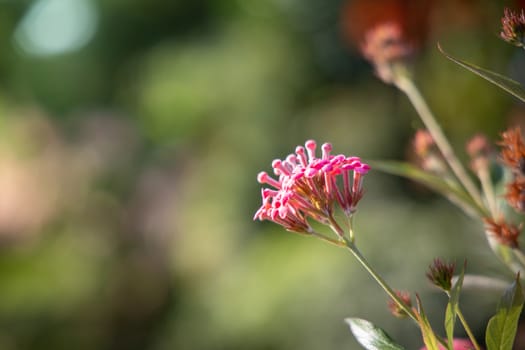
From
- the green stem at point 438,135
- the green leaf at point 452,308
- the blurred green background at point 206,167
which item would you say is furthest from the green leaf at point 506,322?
the blurred green background at point 206,167

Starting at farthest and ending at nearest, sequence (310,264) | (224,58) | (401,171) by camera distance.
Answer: (224,58) < (310,264) < (401,171)

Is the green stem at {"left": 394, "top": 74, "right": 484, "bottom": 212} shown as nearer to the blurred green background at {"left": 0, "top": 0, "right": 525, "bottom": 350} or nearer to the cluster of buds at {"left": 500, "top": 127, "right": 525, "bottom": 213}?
the cluster of buds at {"left": 500, "top": 127, "right": 525, "bottom": 213}

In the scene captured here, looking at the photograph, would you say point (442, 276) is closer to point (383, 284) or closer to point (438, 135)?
point (383, 284)

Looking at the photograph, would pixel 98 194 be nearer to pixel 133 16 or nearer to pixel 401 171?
pixel 133 16

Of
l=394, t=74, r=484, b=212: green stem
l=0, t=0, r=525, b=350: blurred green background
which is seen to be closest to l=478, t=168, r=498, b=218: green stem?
l=394, t=74, r=484, b=212: green stem

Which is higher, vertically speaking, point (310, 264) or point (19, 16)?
point (19, 16)

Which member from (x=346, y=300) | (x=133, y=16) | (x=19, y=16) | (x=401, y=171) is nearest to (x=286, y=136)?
(x=346, y=300)

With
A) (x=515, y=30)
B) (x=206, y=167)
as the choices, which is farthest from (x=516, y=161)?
(x=206, y=167)
